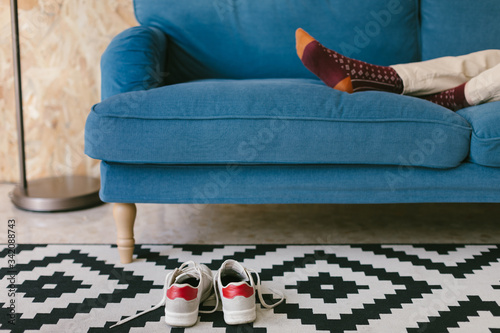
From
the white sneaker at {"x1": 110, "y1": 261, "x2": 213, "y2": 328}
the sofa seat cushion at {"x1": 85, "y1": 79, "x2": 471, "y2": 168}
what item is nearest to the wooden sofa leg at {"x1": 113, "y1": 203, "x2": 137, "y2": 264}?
the sofa seat cushion at {"x1": 85, "y1": 79, "x2": 471, "y2": 168}

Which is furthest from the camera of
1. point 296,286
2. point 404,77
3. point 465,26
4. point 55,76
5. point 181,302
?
point 55,76

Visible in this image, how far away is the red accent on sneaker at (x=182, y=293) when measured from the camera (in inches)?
41.1

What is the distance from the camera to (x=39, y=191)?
198cm

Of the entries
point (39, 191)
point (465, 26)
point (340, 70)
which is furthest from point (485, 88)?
point (39, 191)

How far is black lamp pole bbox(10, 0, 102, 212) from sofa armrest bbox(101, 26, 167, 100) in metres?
0.61

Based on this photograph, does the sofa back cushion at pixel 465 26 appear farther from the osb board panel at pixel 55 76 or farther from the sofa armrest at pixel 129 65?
the osb board panel at pixel 55 76

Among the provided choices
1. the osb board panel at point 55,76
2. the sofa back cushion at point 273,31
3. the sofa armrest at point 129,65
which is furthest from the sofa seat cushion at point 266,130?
the osb board panel at point 55,76

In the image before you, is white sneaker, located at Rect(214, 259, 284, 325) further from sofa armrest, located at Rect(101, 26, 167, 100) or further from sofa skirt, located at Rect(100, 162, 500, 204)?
sofa armrest, located at Rect(101, 26, 167, 100)

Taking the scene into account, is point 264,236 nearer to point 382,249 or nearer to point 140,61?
point 382,249

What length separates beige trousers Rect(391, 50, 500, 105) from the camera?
1438 mm

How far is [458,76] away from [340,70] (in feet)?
1.52

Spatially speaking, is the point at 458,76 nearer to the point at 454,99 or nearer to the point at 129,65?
the point at 454,99

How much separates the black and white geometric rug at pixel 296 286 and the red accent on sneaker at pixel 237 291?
0.22 ft

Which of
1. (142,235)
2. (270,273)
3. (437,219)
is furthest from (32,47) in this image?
(437,219)
